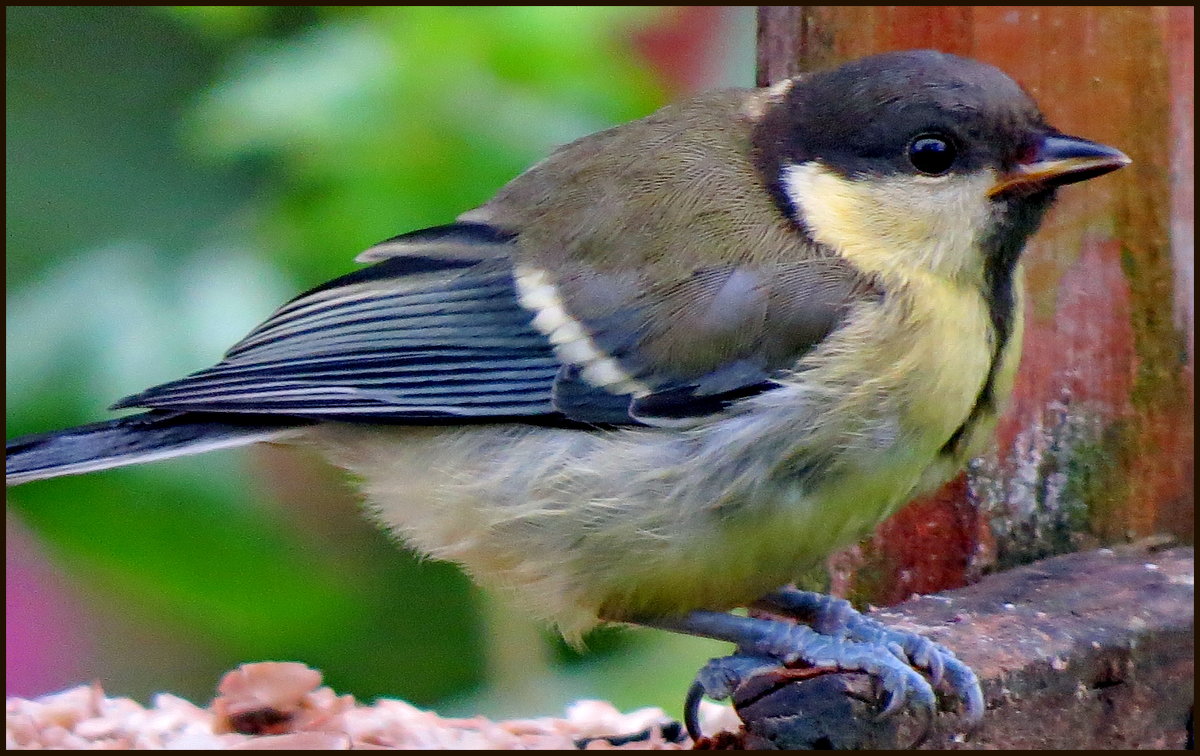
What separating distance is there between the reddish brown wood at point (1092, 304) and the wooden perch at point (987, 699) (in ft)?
0.43

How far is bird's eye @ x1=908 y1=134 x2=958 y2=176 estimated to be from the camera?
2084mm

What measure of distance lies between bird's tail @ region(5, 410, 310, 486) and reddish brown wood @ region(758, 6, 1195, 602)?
110cm

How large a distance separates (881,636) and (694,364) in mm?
445

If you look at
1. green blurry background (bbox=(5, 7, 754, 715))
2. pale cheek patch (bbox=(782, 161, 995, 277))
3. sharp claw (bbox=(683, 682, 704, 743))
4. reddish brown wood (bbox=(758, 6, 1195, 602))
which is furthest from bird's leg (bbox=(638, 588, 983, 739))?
green blurry background (bbox=(5, 7, 754, 715))

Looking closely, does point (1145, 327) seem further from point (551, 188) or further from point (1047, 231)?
point (551, 188)

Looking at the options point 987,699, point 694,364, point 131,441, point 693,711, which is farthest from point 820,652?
point 131,441

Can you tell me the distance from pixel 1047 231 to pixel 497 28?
1.12 metres

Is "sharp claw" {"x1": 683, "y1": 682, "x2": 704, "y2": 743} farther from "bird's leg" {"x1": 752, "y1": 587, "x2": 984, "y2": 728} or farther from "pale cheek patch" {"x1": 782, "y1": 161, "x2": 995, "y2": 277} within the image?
"pale cheek patch" {"x1": 782, "y1": 161, "x2": 995, "y2": 277}

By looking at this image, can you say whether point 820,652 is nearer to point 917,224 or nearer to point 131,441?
point 917,224

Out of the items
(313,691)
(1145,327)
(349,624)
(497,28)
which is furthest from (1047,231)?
(349,624)

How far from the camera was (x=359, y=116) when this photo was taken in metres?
2.74

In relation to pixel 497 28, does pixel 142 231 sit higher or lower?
lower

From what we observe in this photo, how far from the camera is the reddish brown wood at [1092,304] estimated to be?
2.37m

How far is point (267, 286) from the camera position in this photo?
271 centimetres
